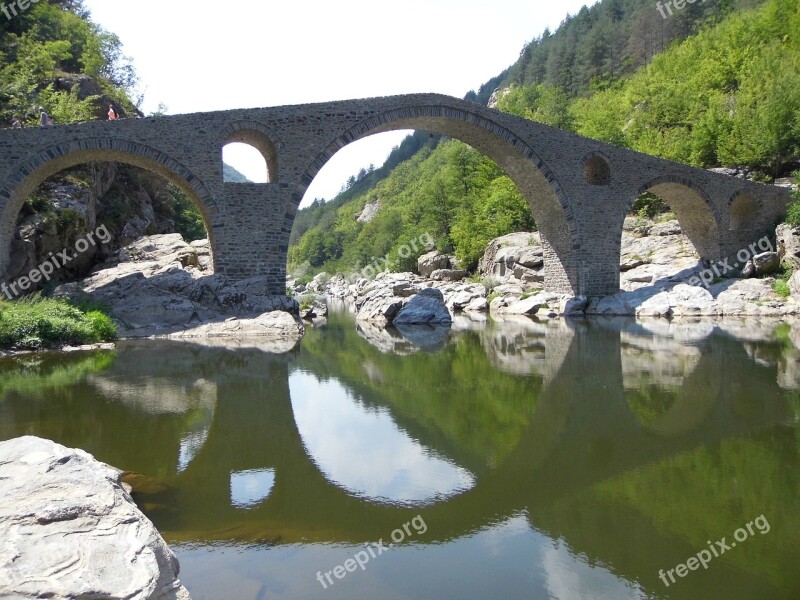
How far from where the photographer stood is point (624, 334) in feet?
48.6

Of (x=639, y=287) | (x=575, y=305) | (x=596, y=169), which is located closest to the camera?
(x=575, y=305)

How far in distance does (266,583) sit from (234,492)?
1.39 metres

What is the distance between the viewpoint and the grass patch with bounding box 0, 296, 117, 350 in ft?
38.6

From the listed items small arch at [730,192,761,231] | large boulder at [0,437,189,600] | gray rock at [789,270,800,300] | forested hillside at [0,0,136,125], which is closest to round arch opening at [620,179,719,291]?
small arch at [730,192,761,231]

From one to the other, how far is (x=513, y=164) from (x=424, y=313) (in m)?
7.22

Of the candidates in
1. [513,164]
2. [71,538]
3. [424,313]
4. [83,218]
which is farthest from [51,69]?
[71,538]

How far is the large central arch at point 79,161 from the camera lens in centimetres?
1472

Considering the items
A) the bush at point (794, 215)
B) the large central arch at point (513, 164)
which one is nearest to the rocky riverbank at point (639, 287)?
the bush at point (794, 215)

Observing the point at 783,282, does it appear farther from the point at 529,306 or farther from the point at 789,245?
the point at 529,306

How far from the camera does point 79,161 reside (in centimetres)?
1620

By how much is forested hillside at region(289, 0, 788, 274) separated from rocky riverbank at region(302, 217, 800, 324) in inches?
161

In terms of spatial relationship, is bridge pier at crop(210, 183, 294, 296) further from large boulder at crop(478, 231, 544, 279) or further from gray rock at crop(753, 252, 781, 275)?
gray rock at crop(753, 252, 781, 275)

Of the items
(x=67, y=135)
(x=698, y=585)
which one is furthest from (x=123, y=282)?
(x=698, y=585)

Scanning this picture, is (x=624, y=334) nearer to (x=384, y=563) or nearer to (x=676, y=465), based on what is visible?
(x=676, y=465)
